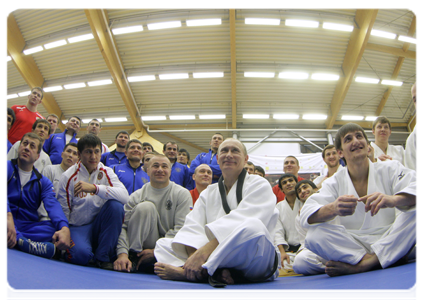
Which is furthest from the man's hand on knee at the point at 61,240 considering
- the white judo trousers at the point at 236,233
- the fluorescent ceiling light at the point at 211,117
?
the fluorescent ceiling light at the point at 211,117

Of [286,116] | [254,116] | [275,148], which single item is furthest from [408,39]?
[275,148]

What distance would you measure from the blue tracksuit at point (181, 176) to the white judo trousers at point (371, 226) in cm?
378

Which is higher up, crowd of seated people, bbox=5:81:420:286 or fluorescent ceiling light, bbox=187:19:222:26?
fluorescent ceiling light, bbox=187:19:222:26

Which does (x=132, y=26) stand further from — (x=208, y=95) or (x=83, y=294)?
(x=83, y=294)

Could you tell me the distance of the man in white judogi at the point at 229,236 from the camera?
6.08 feet

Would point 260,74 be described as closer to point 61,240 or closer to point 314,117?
point 314,117

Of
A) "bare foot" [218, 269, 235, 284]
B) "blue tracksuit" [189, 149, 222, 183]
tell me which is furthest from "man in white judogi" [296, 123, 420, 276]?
"blue tracksuit" [189, 149, 222, 183]

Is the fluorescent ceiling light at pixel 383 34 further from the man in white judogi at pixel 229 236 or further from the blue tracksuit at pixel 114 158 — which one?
the blue tracksuit at pixel 114 158

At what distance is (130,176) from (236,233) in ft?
11.0

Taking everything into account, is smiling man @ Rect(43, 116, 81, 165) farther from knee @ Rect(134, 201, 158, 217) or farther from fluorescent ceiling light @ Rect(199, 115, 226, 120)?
fluorescent ceiling light @ Rect(199, 115, 226, 120)

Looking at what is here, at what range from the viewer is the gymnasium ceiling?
30.9ft

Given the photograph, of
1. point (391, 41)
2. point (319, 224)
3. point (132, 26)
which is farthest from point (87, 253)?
point (391, 41)

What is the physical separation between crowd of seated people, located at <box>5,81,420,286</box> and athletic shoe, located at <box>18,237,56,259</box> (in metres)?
0.01

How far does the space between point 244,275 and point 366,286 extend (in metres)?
0.94
